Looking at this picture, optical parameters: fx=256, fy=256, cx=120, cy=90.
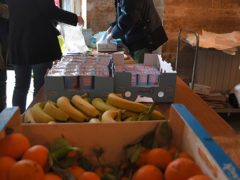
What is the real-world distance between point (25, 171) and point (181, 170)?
38 centimetres

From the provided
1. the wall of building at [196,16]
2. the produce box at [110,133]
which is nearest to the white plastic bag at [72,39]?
the wall of building at [196,16]

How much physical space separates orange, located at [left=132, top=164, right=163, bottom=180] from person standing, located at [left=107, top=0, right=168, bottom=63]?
6.80 feet

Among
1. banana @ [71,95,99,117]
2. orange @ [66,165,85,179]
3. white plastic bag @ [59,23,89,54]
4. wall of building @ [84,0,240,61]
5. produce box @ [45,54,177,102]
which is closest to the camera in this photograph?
orange @ [66,165,85,179]

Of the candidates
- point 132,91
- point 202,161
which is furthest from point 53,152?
point 132,91

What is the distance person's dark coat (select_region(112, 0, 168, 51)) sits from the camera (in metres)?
2.60

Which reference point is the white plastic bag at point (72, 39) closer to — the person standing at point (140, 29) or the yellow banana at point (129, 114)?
the person standing at point (140, 29)

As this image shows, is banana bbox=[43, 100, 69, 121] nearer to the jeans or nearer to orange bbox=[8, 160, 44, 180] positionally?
orange bbox=[8, 160, 44, 180]

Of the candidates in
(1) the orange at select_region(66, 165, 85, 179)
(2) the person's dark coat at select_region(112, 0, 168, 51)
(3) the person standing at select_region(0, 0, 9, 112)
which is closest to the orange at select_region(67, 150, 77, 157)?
(1) the orange at select_region(66, 165, 85, 179)

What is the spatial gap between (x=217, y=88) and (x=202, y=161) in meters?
2.95

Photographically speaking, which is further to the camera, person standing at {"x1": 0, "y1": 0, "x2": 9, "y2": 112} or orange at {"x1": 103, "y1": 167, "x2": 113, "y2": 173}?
person standing at {"x1": 0, "y1": 0, "x2": 9, "y2": 112}

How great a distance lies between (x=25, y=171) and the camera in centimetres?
59

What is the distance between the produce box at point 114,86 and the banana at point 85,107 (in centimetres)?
15

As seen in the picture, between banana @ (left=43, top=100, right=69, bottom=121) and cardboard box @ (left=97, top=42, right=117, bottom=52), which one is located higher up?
cardboard box @ (left=97, top=42, right=117, bottom=52)

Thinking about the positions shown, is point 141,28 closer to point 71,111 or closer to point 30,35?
point 30,35
